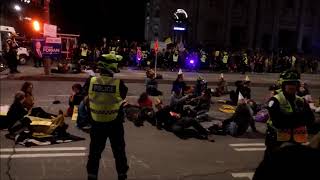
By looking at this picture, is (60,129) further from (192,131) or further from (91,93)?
(91,93)

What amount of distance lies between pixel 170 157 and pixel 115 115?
3.21 m

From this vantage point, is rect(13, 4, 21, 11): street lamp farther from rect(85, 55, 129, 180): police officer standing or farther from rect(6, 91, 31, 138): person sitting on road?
rect(85, 55, 129, 180): police officer standing

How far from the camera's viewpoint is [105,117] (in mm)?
6180

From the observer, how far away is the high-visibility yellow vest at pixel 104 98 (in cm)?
619

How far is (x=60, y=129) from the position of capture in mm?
10406

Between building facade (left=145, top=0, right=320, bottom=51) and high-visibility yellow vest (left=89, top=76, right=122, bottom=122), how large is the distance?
36.9m

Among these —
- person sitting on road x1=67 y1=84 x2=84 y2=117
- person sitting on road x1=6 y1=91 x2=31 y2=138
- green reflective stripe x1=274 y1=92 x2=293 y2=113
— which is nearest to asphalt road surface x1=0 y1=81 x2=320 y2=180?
person sitting on road x1=6 y1=91 x2=31 y2=138

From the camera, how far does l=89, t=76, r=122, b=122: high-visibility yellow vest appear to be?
20.3 feet

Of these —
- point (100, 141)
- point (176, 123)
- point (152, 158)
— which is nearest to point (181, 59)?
point (176, 123)

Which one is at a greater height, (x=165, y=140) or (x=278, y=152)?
(x=278, y=152)

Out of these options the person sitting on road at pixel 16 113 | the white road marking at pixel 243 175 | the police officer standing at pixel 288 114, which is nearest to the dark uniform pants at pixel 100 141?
→ the police officer standing at pixel 288 114

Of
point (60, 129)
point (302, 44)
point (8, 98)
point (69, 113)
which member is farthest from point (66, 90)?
point (302, 44)

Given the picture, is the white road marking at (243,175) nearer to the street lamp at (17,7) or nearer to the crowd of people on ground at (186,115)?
the crowd of people on ground at (186,115)

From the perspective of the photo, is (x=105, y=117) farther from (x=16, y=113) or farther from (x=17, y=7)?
(x=17, y=7)
